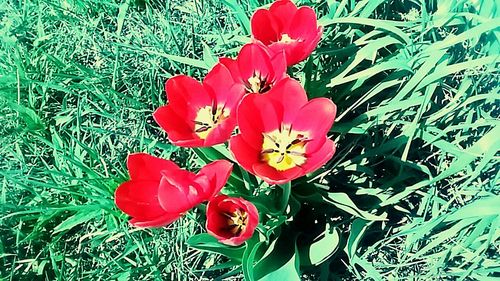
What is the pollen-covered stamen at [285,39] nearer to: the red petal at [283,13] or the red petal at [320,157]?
the red petal at [283,13]

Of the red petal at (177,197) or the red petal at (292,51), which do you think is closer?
the red petal at (177,197)

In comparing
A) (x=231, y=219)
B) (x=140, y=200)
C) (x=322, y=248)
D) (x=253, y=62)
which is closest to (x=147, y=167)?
(x=140, y=200)

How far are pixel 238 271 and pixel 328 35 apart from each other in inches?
21.9

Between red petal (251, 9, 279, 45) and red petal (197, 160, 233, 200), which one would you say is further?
red petal (251, 9, 279, 45)

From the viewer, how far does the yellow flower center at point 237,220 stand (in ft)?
3.46

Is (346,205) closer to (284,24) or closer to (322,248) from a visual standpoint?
(322,248)

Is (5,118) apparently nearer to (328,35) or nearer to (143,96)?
(143,96)

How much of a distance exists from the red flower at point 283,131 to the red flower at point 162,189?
0.06 metres

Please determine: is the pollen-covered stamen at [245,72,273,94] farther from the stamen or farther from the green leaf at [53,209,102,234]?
the green leaf at [53,209,102,234]

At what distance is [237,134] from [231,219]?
0.45 feet

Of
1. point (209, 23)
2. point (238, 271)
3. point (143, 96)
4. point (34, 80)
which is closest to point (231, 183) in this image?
point (238, 271)

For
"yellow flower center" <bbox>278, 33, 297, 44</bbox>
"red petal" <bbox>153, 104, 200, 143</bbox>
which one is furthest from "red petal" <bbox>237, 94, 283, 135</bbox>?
"yellow flower center" <bbox>278, 33, 297, 44</bbox>

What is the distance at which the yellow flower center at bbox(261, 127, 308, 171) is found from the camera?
107 cm

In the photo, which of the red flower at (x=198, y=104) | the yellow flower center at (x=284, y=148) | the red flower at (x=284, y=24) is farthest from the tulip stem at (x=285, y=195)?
the red flower at (x=284, y=24)
